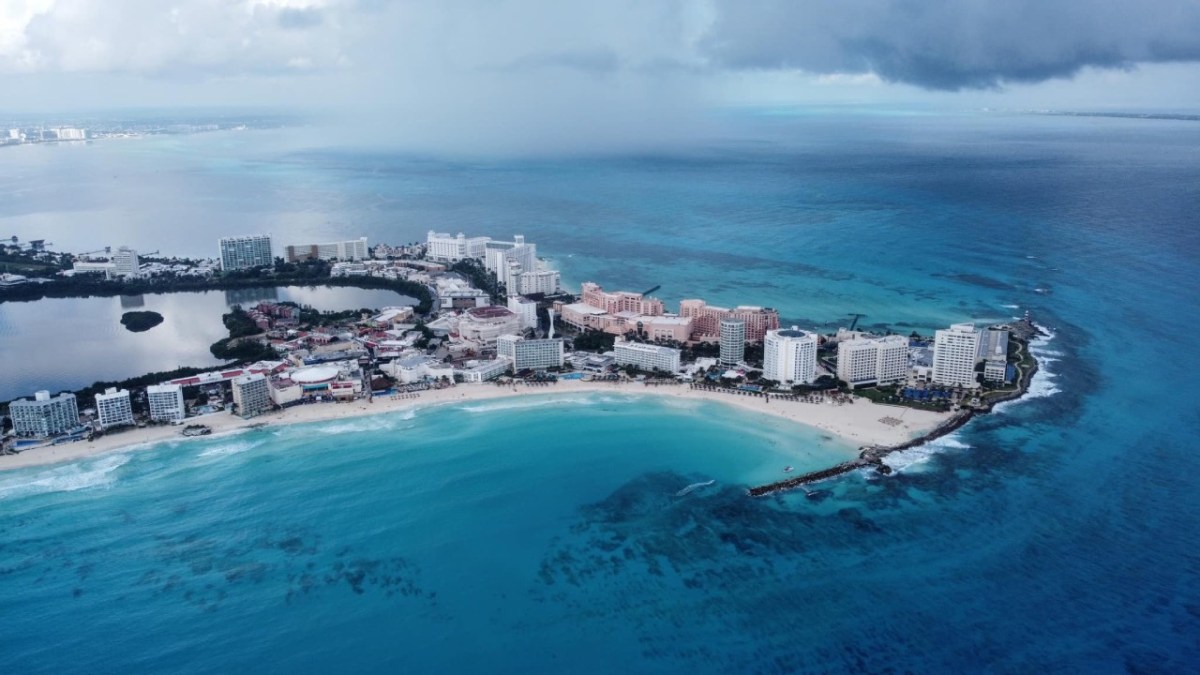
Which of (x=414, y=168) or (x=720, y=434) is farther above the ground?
(x=414, y=168)

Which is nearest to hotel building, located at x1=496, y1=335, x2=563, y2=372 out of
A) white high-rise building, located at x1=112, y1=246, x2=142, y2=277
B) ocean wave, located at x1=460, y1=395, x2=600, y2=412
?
ocean wave, located at x1=460, y1=395, x2=600, y2=412

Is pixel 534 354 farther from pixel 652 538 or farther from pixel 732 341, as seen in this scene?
pixel 652 538

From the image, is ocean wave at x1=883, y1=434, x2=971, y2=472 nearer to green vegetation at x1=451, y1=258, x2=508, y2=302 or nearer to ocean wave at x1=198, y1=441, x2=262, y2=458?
ocean wave at x1=198, y1=441, x2=262, y2=458

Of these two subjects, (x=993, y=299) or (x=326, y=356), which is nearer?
(x=326, y=356)

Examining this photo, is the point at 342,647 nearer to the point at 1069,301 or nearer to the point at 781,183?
the point at 1069,301

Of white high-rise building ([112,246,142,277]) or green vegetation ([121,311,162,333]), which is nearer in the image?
green vegetation ([121,311,162,333])

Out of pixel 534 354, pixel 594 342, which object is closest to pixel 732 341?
pixel 594 342

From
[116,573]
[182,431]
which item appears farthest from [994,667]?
[182,431]
